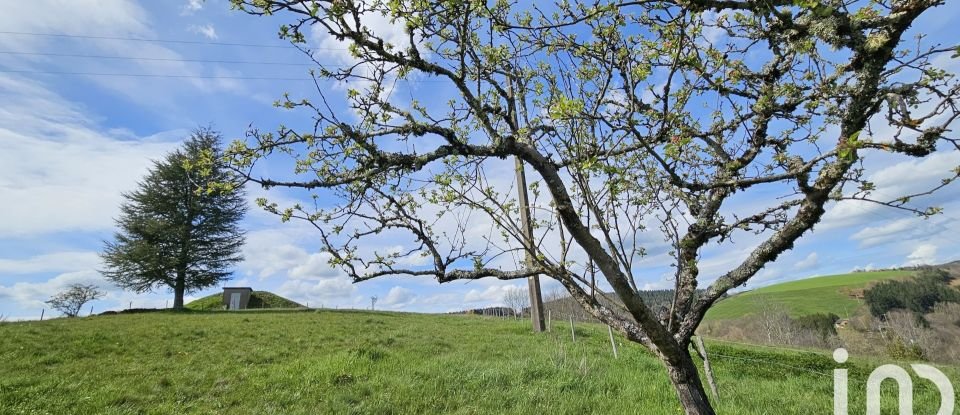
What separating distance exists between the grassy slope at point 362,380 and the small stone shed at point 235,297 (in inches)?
1065

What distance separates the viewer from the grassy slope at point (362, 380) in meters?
7.43

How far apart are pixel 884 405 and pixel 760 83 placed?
673 cm

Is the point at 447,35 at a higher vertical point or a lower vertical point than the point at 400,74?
higher

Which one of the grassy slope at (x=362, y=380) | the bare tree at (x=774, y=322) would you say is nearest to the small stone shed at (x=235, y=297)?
the grassy slope at (x=362, y=380)

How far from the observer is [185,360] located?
1204 cm

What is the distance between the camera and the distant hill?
4278 cm

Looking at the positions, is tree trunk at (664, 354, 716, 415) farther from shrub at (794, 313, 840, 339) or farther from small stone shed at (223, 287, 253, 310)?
shrub at (794, 313, 840, 339)

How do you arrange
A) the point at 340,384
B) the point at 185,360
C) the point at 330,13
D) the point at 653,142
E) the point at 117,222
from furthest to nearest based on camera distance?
1. the point at 117,222
2. the point at 185,360
3. the point at 340,384
4. the point at 653,142
5. the point at 330,13

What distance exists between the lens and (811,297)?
89.9 m

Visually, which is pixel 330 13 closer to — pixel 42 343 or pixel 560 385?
pixel 560 385

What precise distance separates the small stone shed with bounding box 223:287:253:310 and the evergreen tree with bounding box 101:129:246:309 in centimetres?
616

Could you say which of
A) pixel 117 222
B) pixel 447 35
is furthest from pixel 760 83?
pixel 117 222

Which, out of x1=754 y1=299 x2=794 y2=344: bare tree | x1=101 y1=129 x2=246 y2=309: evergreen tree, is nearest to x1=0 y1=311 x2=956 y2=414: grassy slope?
x1=101 y1=129 x2=246 y2=309: evergreen tree

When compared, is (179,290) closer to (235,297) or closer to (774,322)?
(235,297)
